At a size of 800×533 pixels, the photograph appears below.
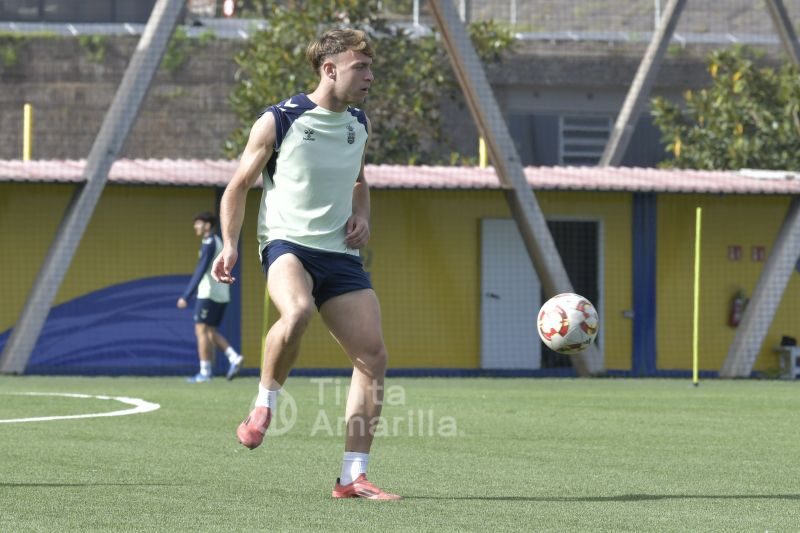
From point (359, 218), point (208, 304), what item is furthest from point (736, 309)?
point (359, 218)

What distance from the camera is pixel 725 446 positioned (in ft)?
37.7

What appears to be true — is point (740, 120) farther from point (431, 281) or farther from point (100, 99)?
point (100, 99)

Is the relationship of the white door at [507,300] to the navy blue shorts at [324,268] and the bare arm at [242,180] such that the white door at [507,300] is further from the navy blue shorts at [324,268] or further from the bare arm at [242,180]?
the bare arm at [242,180]


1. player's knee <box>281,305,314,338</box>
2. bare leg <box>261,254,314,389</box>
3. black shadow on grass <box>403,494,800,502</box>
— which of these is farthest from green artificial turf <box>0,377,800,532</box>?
player's knee <box>281,305,314,338</box>

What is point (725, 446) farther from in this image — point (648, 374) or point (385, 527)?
point (648, 374)

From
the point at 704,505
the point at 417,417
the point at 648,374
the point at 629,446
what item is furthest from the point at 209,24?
the point at 704,505

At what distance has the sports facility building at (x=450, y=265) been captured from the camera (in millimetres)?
23328

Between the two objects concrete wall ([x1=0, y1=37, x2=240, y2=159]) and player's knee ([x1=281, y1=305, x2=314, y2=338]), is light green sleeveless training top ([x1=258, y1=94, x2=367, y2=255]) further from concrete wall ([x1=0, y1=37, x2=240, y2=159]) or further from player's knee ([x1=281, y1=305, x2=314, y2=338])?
concrete wall ([x1=0, y1=37, x2=240, y2=159])

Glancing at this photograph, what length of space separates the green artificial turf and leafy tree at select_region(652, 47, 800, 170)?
36.9ft

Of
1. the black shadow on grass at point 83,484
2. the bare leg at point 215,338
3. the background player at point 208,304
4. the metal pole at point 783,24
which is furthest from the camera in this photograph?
the metal pole at point 783,24

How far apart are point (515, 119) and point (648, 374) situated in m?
11.0

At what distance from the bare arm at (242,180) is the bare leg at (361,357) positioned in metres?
0.54

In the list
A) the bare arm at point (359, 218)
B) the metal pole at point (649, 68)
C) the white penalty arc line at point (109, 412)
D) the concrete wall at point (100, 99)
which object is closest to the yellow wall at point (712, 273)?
the metal pole at point (649, 68)

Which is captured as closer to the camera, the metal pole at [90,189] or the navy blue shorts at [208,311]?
the navy blue shorts at [208,311]
